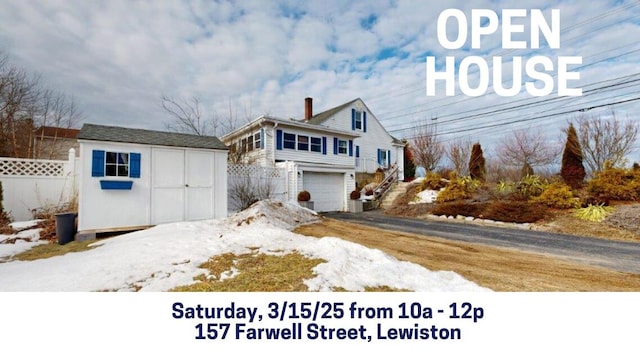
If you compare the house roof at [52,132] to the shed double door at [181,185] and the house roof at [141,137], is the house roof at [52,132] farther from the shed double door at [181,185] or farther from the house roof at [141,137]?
the shed double door at [181,185]

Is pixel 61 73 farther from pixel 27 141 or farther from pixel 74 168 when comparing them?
pixel 27 141

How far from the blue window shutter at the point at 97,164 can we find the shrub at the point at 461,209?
10.9 m

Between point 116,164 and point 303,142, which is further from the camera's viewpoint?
point 303,142

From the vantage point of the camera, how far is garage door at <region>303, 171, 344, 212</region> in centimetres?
1218

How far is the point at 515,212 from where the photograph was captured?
8.33m

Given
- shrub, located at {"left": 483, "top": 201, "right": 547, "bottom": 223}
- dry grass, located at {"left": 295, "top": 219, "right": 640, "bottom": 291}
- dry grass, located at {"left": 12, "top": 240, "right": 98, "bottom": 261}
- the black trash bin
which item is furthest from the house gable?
dry grass, located at {"left": 12, "top": 240, "right": 98, "bottom": 261}

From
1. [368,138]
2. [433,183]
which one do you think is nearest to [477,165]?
[433,183]

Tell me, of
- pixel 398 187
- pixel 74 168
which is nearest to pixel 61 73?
pixel 74 168

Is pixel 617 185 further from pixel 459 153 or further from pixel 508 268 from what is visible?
pixel 459 153

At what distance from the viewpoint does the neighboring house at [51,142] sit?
46.1ft

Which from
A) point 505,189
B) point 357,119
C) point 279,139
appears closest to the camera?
point 505,189

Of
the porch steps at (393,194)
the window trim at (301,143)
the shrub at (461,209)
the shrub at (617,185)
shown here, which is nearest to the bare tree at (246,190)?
the window trim at (301,143)

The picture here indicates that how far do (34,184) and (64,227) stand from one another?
3.49 metres

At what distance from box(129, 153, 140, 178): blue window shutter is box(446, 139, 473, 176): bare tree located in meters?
19.9
